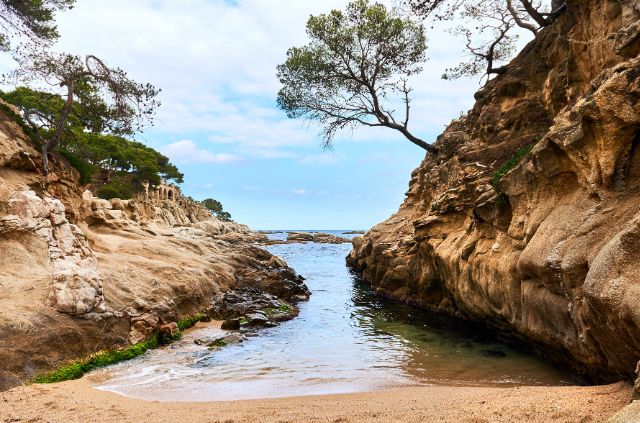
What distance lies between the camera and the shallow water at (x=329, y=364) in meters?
8.28

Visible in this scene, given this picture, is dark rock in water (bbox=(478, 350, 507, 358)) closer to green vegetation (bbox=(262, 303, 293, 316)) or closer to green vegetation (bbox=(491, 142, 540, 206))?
green vegetation (bbox=(491, 142, 540, 206))

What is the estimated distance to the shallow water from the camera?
828cm

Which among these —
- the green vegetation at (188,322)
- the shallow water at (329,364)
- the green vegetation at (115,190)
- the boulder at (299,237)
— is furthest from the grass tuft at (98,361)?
the boulder at (299,237)

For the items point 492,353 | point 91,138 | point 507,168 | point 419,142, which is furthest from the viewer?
point 91,138

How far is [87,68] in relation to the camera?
1706 centimetres

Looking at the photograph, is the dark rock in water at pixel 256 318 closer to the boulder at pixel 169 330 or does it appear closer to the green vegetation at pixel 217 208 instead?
the boulder at pixel 169 330

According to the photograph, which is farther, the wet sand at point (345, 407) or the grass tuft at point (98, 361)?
the grass tuft at point (98, 361)

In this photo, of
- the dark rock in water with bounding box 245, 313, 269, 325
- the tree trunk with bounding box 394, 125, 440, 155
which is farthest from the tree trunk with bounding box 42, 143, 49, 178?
the tree trunk with bounding box 394, 125, 440, 155

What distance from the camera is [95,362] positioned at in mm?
9203

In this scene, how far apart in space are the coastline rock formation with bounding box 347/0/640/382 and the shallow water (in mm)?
1345

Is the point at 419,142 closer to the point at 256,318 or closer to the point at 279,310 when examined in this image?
the point at 279,310

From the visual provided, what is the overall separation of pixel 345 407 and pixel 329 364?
4.05 metres

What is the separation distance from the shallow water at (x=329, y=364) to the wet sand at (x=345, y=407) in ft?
2.73

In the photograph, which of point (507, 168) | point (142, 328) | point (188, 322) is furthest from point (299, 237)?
point (142, 328)
